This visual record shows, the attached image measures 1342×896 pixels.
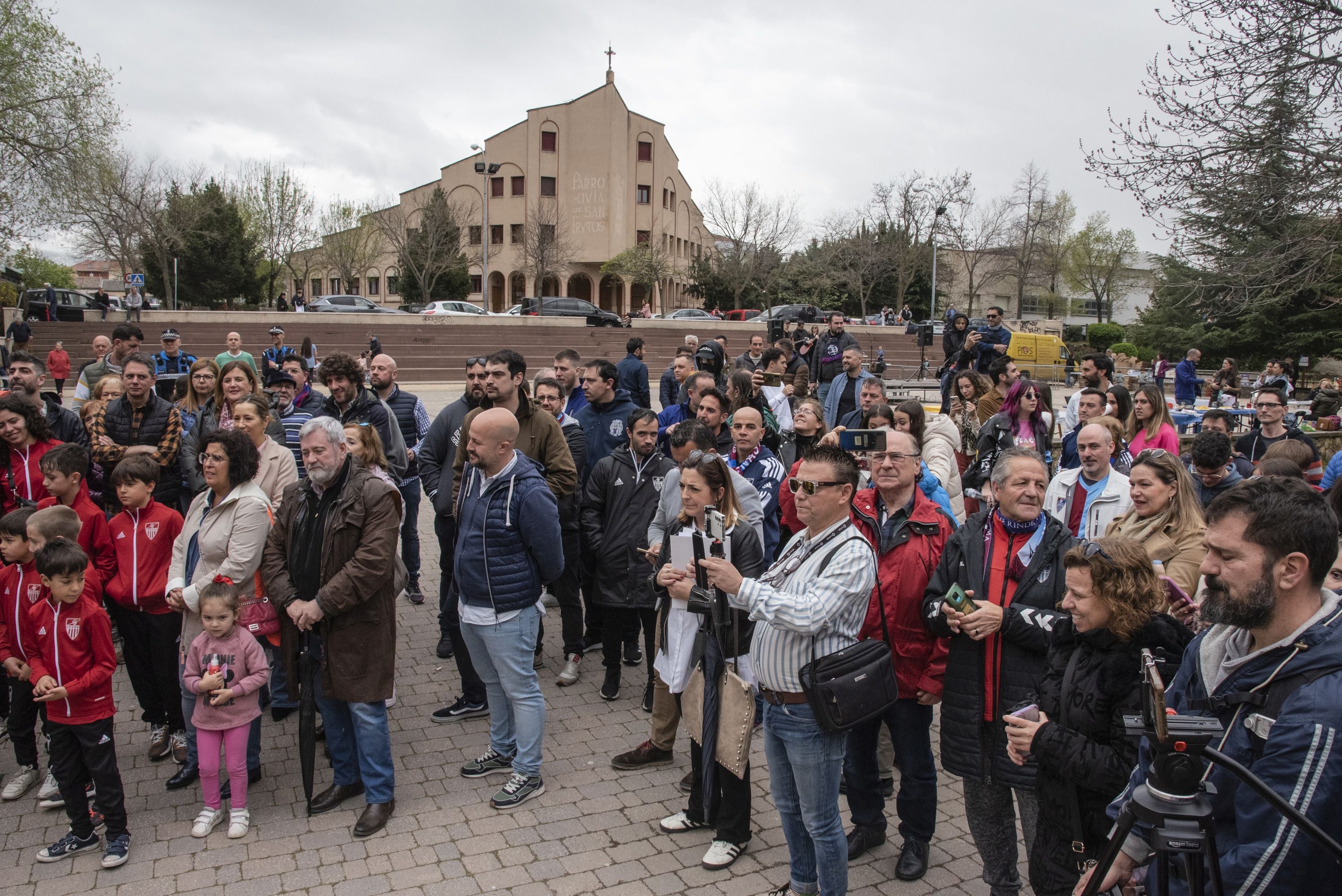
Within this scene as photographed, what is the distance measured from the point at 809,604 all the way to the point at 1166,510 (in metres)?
2.17

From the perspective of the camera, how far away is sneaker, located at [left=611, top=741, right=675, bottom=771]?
4.80 meters

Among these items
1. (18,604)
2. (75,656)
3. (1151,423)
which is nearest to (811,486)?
(75,656)

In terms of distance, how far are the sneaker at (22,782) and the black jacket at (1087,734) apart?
187 inches

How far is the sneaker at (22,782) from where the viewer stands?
14.6 ft

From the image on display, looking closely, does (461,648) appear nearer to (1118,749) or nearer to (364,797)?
(364,797)

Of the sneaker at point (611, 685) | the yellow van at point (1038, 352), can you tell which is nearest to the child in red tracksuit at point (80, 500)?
the sneaker at point (611, 685)

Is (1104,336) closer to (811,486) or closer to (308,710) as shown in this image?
(811,486)

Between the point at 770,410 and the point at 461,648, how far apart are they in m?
3.98

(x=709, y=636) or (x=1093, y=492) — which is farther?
(x=1093, y=492)

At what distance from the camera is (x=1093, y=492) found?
5.02 metres

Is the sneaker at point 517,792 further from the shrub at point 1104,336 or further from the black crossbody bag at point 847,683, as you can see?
the shrub at point 1104,336

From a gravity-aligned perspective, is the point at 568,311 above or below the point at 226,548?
above

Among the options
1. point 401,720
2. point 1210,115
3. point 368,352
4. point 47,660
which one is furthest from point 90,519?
point 368,352

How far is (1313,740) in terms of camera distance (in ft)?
6.09
